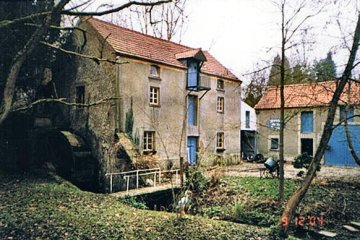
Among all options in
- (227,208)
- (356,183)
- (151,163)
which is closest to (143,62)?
(151,163)

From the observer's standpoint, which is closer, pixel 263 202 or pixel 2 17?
pixel 2 17

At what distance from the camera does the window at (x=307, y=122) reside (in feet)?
84.6

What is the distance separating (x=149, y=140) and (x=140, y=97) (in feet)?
8.28

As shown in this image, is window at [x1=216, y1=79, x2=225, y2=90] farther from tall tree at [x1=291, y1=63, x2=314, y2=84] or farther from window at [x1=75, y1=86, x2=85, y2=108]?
tall tree at [x1=291, y1=63, x2=314, y2=84]

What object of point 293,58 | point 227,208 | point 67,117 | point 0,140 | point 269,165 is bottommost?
point 227,208

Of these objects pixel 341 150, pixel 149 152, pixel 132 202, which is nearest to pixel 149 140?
pixel 149 152

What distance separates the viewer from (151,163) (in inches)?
655

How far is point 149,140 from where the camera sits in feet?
59.9

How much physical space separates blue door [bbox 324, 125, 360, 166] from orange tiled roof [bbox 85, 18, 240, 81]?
10462mm

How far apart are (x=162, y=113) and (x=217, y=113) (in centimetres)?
582

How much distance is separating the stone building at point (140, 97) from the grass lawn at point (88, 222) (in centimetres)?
528

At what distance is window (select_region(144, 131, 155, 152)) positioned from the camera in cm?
1802

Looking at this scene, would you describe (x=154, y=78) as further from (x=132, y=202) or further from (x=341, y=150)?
(x=341, y=150)

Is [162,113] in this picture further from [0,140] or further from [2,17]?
[2,17]
